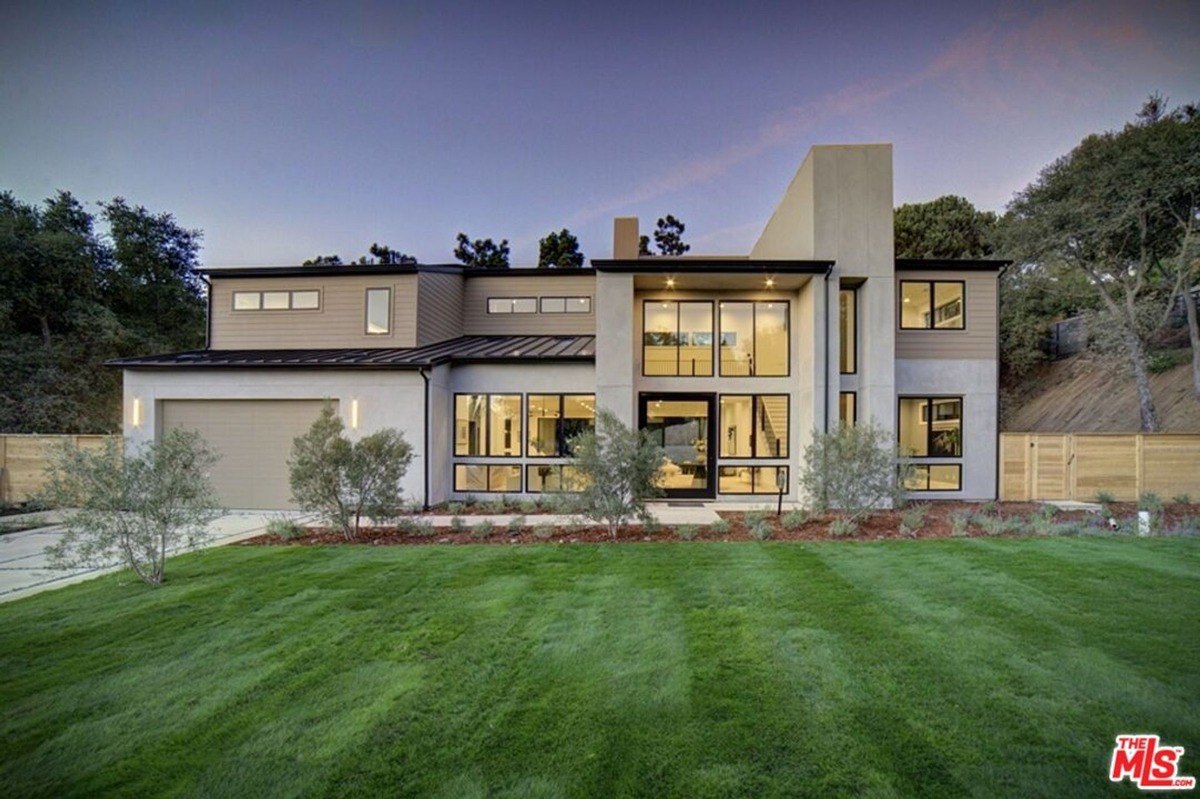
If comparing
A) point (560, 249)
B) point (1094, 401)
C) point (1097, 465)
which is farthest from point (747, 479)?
point (560, 249)

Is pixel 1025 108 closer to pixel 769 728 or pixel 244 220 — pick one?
pixel 769 728

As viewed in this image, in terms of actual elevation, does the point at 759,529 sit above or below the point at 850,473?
below

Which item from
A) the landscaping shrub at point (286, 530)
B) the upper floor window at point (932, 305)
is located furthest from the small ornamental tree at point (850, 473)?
the landscaping shrub at point (286, 530)

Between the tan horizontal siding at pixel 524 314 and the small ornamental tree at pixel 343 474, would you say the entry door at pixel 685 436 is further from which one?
the small ornamental tree at pixel 343 474

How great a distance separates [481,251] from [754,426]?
85.6 feet

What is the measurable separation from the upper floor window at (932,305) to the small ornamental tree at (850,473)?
4936 mm

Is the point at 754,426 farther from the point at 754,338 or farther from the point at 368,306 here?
the point at 368,306

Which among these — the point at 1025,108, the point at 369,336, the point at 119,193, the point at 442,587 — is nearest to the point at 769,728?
the point at 442,587

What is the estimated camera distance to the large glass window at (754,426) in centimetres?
1182

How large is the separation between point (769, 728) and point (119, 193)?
2944cm

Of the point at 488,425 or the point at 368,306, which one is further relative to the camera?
the point at 368,306

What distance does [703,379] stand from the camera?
1194cm

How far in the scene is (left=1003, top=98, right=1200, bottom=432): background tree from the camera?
16.0 meters

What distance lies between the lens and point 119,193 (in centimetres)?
2047
